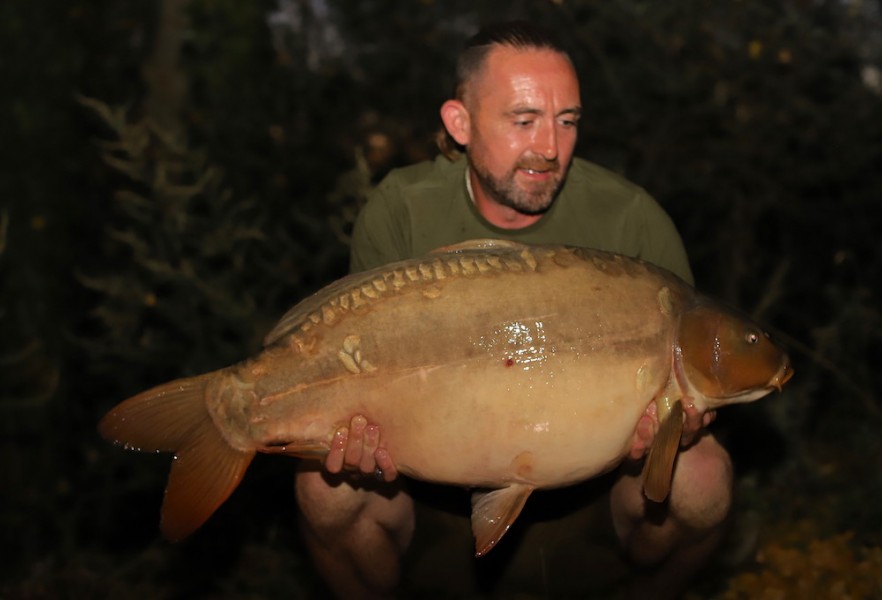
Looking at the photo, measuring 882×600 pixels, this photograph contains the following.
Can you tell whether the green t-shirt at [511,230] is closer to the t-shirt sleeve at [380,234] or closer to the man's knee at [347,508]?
the t-shirt sleeve at [380,234]

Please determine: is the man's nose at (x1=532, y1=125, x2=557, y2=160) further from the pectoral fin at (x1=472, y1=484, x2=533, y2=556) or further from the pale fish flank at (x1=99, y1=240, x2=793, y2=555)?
the pectoral fin at (x1=472, y1=484, x2=533, y2=556)

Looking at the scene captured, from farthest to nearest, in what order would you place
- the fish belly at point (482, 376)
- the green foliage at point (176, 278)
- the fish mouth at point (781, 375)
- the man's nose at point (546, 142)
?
the green foliage at point (176, 278)
the man's nose at point (546, 142)
the fish mouth at point (781, 375)
the fish belly at point (482, 376)

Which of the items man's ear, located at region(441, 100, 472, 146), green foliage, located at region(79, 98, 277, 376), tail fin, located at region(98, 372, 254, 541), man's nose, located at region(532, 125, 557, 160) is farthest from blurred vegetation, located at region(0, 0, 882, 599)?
tail fin, located at region(98, 372, 254, 541)

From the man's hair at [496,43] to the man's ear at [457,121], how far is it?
0.02 metres

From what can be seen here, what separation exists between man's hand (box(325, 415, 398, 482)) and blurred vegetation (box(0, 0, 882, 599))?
1.17 metres

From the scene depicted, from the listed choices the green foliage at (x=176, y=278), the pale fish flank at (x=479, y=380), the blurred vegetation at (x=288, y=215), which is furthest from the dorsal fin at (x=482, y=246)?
the green foliage at (x=176, y=278)

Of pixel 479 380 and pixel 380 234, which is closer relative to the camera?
pixel 479 380

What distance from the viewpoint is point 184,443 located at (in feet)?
6.24

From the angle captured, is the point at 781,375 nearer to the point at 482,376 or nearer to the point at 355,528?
the point at 482,376

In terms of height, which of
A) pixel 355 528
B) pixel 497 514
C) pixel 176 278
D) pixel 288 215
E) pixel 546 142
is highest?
pixel 546 142

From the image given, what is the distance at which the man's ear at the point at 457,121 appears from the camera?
96.5 inches

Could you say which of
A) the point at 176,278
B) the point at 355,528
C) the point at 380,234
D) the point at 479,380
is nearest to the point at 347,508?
the point at 355,528

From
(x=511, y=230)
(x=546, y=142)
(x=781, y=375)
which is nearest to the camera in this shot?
(x=781, y=375)

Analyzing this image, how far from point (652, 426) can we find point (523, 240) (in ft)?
Answer: 2.08
